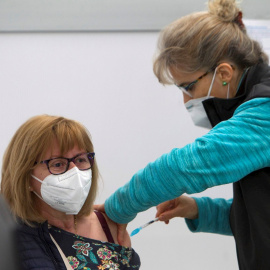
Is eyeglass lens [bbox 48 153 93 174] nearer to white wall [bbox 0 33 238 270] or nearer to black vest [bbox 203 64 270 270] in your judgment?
black vest [bbox 203 64 270 270]

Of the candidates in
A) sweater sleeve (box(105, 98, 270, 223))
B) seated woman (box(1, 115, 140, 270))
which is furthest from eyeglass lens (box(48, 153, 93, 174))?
sweater sleeve (box(105, 98, 270, 223))

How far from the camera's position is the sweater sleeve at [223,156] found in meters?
1.26

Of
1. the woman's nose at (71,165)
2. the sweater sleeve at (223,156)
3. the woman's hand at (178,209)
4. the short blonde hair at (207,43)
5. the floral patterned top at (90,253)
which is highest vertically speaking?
the short blonde hair at (207,43)

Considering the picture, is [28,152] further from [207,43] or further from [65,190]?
[207,43]

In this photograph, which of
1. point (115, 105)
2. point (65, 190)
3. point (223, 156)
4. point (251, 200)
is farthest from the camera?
point (115, 105)

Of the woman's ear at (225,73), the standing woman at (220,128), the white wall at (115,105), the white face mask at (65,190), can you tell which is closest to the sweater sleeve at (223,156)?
the standing woman at (220,128)

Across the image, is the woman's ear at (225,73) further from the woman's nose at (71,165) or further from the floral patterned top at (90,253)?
the floral patterned top at (90,253)

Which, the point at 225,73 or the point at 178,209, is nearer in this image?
the point at 225,73

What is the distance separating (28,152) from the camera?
4.92 feet

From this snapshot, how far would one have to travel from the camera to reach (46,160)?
1.51 metres

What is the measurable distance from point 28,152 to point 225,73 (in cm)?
66

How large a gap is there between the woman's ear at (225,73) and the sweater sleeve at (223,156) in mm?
167

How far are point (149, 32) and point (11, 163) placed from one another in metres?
1.19

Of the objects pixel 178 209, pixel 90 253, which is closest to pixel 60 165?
pixel 90 253
